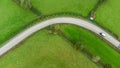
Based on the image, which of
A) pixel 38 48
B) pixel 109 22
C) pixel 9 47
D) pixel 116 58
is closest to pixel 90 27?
pixel 109 22

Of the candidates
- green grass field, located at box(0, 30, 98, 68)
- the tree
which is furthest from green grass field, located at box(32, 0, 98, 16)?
green grass field, located at box(0, 30, 98, 68)

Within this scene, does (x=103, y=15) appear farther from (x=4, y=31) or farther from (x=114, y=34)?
(x=4, y=31)

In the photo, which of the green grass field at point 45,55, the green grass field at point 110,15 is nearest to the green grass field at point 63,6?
the green grass field at point 110,15

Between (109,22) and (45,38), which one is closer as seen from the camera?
(45,38)

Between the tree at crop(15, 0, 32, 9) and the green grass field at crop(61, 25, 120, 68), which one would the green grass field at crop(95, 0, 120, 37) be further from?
the tree at crop(15, 0, 32, 9)

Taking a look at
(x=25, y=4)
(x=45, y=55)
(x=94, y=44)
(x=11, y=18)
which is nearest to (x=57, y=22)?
(x=25, y=4)

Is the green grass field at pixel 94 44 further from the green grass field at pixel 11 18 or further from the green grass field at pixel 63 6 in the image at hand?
the green grass field at pixel 11 18
